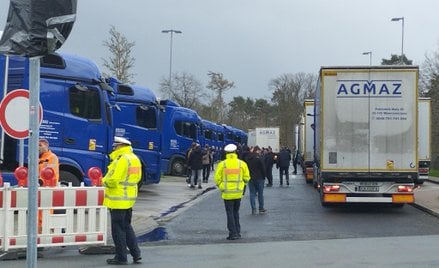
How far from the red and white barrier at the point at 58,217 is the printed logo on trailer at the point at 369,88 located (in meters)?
7.72

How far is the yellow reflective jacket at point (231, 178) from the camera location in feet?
37.5

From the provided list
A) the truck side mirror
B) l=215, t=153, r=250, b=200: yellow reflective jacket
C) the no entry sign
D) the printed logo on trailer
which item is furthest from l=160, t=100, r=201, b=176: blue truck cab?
the truck side mirror

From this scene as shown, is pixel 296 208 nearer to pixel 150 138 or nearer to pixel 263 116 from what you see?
pixel 150 138

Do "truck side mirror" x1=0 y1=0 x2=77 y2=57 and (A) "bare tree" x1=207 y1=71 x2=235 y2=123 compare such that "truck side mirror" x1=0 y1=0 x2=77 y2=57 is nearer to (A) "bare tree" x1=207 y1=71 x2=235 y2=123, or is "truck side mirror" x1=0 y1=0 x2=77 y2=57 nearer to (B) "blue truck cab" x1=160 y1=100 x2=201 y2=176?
(B) "blue truck cab" x1=160 y1=100 x2=201 y2=176

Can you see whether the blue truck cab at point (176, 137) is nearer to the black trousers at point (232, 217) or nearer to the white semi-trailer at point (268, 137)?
the black trousers at point (232, 217)

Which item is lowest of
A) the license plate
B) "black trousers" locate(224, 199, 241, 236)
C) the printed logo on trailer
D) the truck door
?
"black trousers" locate(224, 199, 241, 236)

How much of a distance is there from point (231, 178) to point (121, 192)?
11.3 ft

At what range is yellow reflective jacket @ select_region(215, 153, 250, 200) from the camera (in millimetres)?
11422

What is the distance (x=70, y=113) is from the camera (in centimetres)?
1413

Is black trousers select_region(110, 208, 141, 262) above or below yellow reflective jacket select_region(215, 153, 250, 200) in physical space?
below

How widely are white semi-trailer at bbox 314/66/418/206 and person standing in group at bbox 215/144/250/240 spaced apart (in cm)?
400

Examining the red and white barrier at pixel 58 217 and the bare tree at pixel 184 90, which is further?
the bare tree at pixel 184 90

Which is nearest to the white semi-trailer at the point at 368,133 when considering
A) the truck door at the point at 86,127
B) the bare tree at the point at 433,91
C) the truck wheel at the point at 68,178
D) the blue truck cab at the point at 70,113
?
the truck door at the point at 86,127

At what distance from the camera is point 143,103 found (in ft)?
73.2
